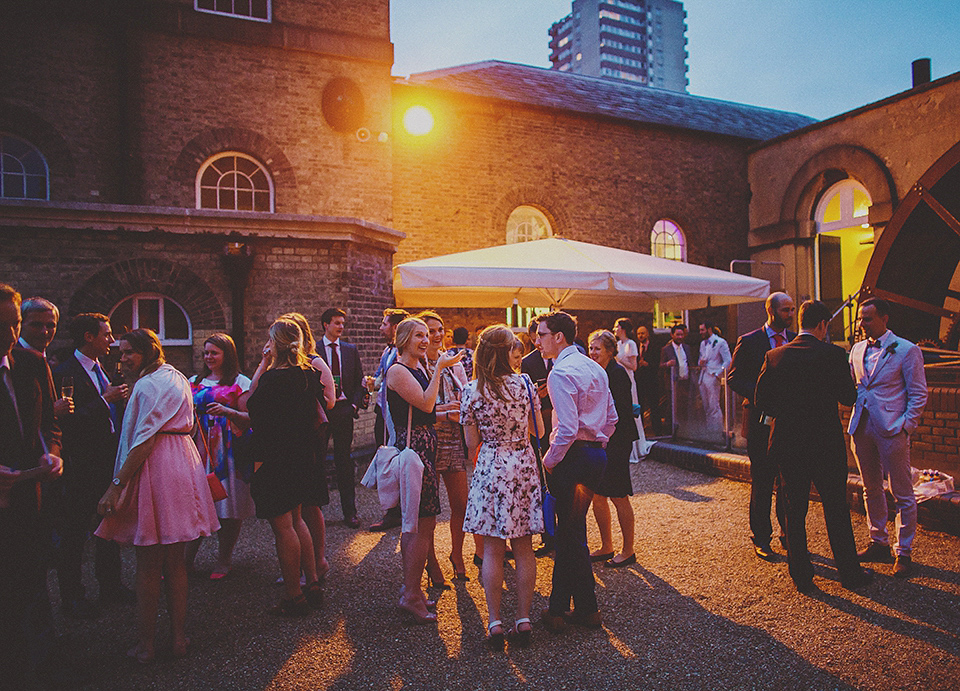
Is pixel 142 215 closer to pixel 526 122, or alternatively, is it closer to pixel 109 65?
pixel 109 65

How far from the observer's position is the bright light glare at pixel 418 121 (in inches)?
518

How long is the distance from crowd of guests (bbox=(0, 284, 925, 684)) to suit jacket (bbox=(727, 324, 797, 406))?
0.10 m

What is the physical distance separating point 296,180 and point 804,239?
1206 centimetres

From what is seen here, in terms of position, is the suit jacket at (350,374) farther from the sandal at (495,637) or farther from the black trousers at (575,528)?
the sandal at (495,637)

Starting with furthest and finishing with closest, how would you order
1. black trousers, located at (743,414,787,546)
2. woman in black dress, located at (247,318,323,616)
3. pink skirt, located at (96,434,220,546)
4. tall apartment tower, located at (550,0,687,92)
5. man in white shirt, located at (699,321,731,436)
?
1. tall apartment tower, located at (550,0,687,92)
2. man in white shirt, located at (699,321,731,436)
3. black trousers, located at (743,414,787,546)
4. woman in black dress, located at (247,318,323,616)
5. pink skirt, located at (96,434,220,546)

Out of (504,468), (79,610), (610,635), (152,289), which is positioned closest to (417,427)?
(504,468)

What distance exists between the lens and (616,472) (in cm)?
449

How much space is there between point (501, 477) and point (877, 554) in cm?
302

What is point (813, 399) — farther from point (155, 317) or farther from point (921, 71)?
point (921, 71)

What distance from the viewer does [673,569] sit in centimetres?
431

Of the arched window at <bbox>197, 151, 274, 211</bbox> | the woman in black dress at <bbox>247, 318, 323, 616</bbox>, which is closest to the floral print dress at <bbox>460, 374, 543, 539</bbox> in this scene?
the woman in black dress at <bbox>247, 318, 323, 616</bbox>

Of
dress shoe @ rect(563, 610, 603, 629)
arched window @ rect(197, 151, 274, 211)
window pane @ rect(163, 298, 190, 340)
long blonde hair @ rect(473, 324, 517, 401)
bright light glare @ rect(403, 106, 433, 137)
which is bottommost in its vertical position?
dress shoe @ rect(563, 610, 603, 629)

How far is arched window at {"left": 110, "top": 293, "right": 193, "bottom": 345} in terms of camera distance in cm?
740

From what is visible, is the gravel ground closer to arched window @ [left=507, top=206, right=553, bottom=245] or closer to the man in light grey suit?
the man in light grey suit
